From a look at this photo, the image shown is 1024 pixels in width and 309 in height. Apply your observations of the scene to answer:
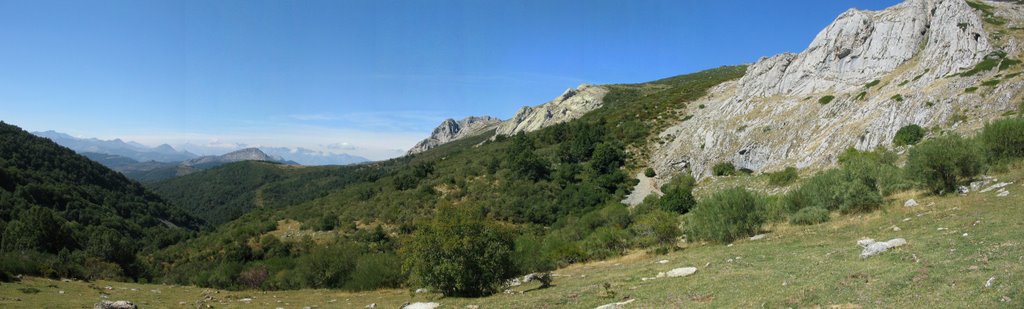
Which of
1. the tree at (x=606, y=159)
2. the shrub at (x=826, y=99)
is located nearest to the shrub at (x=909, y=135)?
the shrub at (x=826, y=99)

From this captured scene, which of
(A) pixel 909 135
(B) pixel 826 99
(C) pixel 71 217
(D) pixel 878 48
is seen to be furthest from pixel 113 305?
(C) pixel 71 217

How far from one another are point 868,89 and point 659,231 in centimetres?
3121

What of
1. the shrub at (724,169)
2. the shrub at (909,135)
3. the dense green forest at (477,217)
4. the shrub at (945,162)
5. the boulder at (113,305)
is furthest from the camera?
the shrub at (724,169)

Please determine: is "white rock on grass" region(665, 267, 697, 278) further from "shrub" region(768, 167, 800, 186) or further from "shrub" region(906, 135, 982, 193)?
"shrub" region(768, 167, 800, 186)

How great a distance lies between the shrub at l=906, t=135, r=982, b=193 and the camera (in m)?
23.9

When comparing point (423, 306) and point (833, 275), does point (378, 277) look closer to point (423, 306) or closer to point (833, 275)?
point (423, 306)

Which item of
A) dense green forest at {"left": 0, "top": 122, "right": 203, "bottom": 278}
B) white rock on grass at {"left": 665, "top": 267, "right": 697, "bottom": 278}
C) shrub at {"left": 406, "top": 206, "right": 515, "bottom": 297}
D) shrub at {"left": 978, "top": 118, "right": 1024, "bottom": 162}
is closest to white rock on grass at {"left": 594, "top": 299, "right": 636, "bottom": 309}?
white rock on grass at {"left": 665, "top": 267, "right": 697, "bottom": 278}

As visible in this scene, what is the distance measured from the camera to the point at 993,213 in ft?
57.2

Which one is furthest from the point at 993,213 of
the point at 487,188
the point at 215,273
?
the point at 487,188

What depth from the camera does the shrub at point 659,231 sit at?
99.9 ft

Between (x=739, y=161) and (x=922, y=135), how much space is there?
1829cm

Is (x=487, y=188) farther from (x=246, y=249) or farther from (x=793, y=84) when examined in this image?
(x=793, y=84)

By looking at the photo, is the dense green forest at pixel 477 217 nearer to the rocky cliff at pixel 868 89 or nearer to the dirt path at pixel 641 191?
the dirt path at pixel 641 191

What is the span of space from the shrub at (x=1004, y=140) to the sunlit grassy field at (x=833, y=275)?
2625 mm
